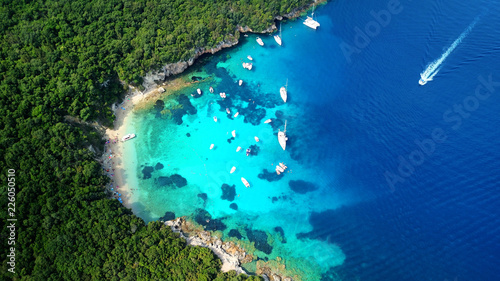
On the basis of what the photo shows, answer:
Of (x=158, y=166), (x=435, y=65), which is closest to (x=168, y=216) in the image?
(x=158, y=166)

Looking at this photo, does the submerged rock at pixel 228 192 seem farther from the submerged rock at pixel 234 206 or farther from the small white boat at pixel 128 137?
the small white boat at pixel 128 137

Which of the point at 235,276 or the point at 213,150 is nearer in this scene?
the point at 235,276

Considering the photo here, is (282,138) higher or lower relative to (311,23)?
lower

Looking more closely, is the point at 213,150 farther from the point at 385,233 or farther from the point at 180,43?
the point at 385,233

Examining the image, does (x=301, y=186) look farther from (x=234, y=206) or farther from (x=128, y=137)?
(x=128, y=137)

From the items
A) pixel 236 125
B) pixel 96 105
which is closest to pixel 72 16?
pixel 96 105

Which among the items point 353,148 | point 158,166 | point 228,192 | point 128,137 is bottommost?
point 158,166

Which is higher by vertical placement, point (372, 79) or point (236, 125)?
point (372, 79)
